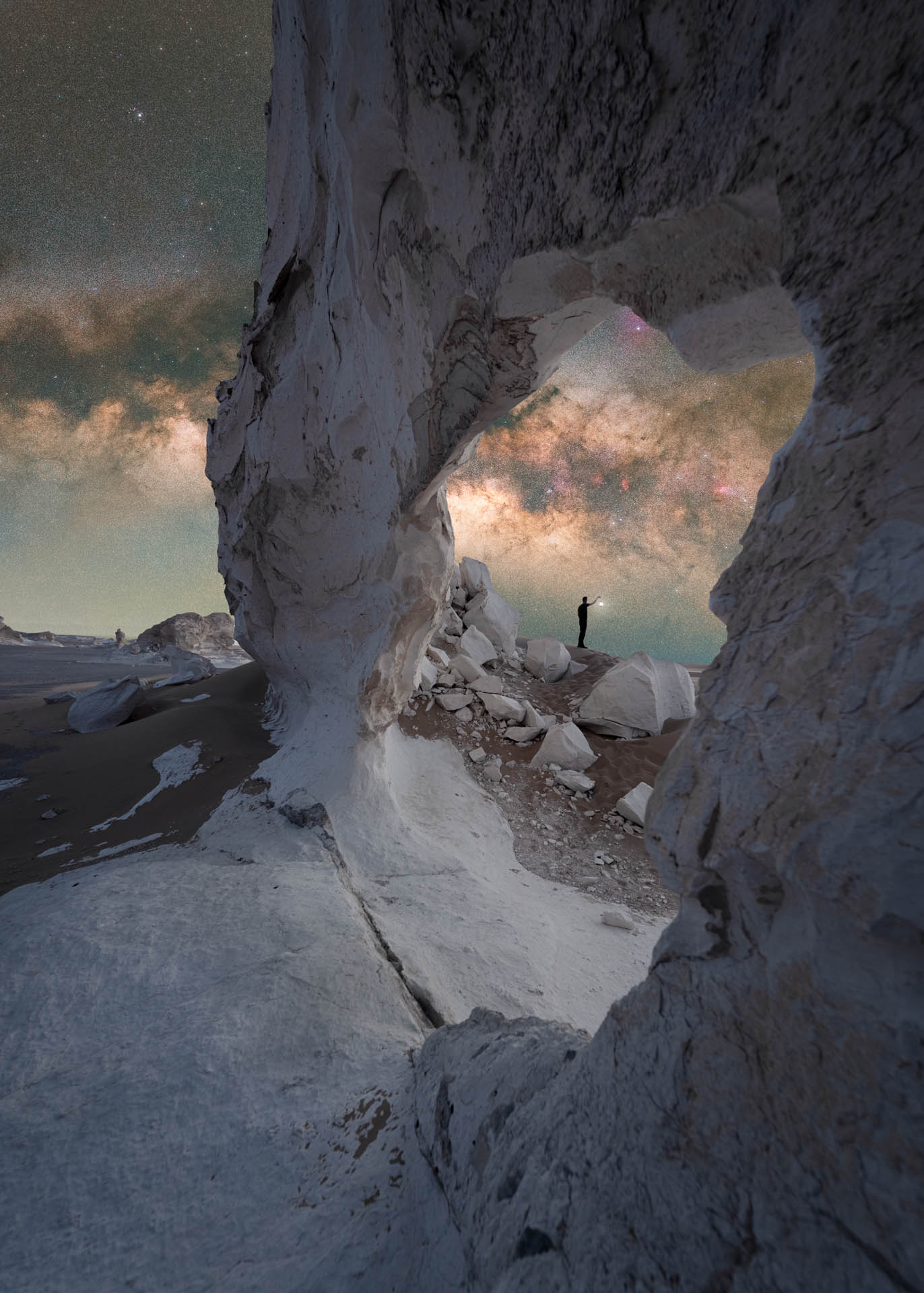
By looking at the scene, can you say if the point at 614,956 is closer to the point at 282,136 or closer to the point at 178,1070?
the point at 178,1070

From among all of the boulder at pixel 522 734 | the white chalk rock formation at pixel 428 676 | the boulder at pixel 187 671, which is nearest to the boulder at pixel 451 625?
the white chalk rock formation at pixel 428 676

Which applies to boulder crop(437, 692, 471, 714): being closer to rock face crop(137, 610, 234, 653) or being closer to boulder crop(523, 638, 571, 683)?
boulder crop(523, 638, 571, 683)

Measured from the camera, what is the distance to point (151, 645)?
22.5 metres

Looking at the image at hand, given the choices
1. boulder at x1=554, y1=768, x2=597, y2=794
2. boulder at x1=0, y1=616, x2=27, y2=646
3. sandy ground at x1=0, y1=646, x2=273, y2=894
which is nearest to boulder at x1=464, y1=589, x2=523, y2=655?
boulder at x1=554, y1=768, x2=597, y2=794

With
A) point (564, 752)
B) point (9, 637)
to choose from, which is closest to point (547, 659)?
point (564, 752)

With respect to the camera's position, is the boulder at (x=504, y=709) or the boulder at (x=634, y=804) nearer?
the boulder at (x=634, y=804)

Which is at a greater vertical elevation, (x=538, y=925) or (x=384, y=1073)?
(x=384, y=1073)

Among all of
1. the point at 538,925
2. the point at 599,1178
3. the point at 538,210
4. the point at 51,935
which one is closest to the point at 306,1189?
the point at 599,1178

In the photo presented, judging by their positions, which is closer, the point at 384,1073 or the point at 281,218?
the point at 384,1073

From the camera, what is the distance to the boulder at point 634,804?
4934 mm

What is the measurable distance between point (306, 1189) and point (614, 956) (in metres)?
2.54

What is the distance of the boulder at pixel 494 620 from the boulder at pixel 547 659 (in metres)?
0.33

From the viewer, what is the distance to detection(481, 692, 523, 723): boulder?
6402 mm

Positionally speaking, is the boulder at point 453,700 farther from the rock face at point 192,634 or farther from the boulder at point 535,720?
the rock face at point 192,634
